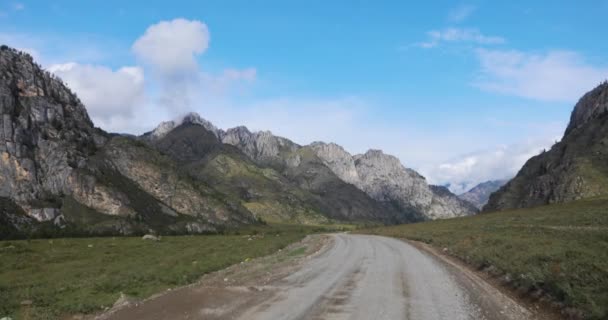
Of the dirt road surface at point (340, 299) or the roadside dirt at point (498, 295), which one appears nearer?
the dirt road surface at point (340, 299)

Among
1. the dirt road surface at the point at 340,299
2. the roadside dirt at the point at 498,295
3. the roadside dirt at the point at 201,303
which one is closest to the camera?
the dirt road surface at the point at 340,299

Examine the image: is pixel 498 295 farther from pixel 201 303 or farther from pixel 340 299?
pixel 201 303

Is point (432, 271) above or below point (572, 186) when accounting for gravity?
below

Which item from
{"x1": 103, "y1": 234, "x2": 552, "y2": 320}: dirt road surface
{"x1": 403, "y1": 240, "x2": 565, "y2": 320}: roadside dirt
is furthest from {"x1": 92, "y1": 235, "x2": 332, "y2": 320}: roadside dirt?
{"x1": 403, "y1": 240, "x2": 565, "y2": 320}: roadside dirt

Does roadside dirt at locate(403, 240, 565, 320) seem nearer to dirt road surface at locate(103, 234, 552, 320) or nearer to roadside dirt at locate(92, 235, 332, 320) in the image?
dirt road surface at locate(103, 234, 552, 320)

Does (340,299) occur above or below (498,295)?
above

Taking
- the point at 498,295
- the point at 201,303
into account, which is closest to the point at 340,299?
the point at 201,303

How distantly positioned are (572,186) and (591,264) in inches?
7763

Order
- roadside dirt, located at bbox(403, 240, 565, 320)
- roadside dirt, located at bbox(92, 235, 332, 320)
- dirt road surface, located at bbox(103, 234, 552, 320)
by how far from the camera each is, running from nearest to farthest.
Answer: dirt road surface, located at bbox(103, 234, 552, 320) → roadside dirt, located at bbox(92, 235, 332, 320) → roadside dirt, located at bbox(403, 240, 565, 320)

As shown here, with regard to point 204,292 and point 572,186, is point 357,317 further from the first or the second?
point 572,186

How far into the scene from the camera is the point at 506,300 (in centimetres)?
2055

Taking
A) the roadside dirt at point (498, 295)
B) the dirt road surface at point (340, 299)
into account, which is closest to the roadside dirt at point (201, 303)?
the dirt road surface at point (340, 299)

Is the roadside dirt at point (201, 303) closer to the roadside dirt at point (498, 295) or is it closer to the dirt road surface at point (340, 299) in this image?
the dirt road surface at point (340, 299)

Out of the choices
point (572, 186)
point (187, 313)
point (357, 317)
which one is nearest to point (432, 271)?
point (357, 317)
